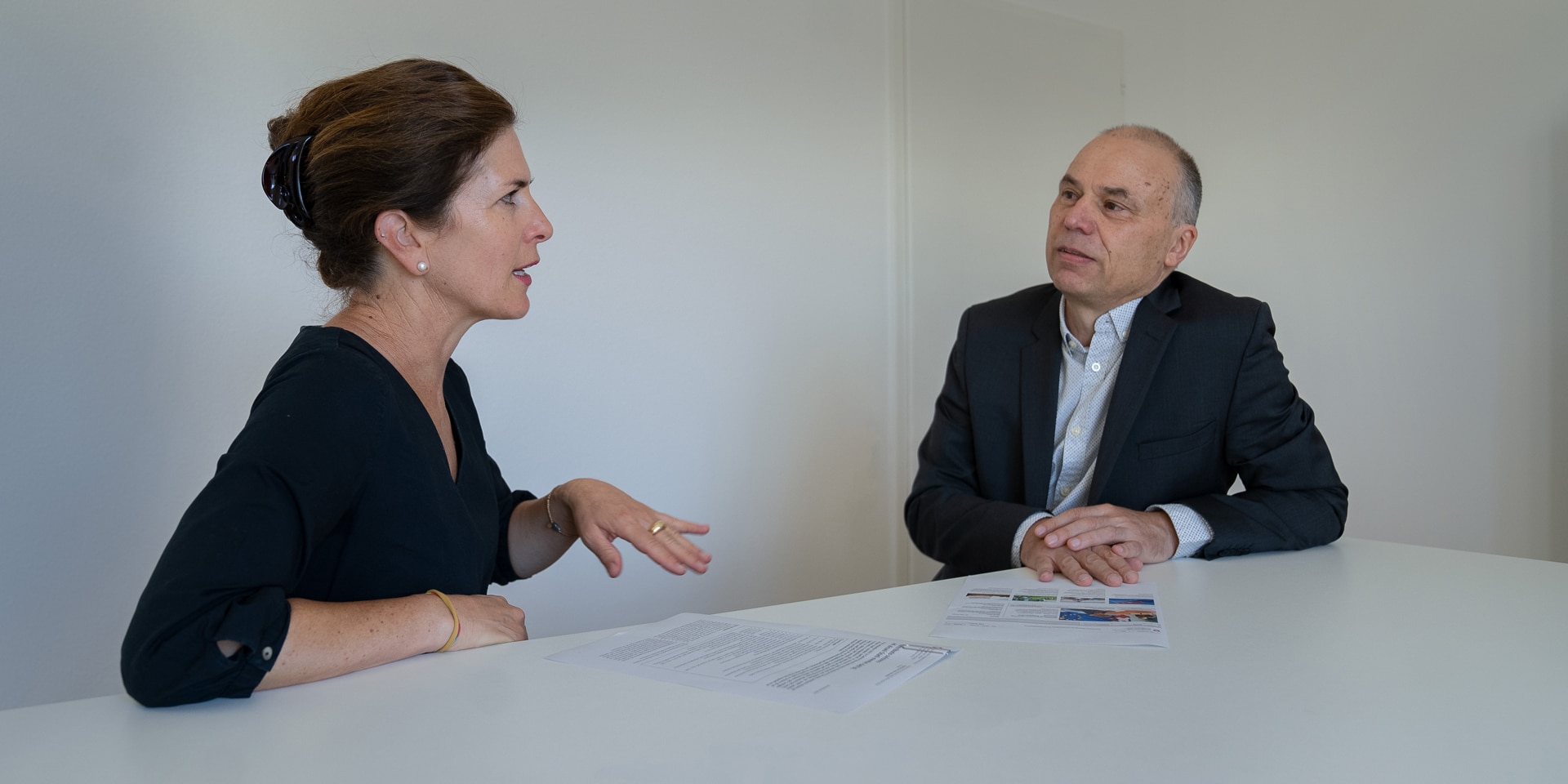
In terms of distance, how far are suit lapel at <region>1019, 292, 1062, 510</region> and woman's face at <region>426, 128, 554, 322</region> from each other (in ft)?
3.65

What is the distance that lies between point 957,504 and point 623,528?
0.84 meters

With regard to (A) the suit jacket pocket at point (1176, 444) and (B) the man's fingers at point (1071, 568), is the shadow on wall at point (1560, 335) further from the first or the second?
(B) the man's fingers at point (1071, 568)

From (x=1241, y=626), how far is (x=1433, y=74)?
3044 millimetres

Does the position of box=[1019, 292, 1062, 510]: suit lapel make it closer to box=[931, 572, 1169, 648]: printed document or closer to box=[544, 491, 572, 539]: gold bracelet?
box=[931, 572, 1169, 648]: printed document

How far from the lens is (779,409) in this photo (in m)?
3.79

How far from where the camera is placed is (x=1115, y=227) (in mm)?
2207

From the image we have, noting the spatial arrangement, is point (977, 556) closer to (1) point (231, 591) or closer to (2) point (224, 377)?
(1) point (231, 591)

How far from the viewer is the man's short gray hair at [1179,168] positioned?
227 cm

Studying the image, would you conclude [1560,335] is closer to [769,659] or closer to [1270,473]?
[1270,473]

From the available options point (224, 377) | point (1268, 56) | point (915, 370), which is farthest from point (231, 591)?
point (1268, 56)

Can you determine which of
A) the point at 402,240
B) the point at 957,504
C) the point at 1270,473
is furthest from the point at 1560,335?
the point at 402,240

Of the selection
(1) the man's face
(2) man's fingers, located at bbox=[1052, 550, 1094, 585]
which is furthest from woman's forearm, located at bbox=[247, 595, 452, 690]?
(1) the man's face

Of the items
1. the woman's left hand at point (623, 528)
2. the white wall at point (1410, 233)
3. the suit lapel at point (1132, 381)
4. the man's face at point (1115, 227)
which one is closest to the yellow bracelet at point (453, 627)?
the woman's left hand at point (623, 528)

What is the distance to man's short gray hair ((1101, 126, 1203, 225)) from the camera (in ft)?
7.45
